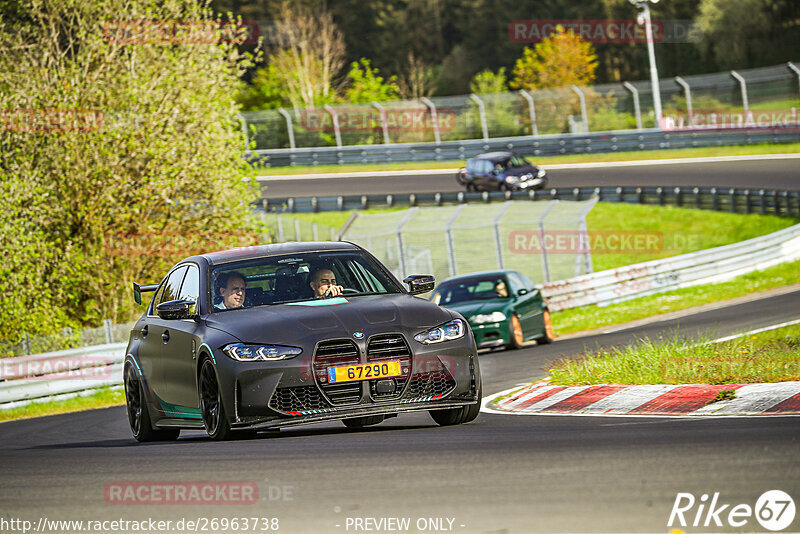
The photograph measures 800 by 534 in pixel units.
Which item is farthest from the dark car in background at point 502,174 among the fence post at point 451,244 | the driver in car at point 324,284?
the driver in car at point 324,284

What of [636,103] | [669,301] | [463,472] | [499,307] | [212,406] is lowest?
[669,301]

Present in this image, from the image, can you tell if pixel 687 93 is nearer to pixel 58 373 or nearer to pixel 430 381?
pixel 58 373

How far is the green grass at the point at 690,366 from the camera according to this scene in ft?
33.4

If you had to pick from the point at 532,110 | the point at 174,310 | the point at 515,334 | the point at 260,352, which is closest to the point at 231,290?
the point at 174,310

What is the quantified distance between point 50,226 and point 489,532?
22.8 metres

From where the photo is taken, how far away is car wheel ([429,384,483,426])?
934 cm

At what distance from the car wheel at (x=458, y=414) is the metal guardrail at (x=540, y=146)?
40.9 m

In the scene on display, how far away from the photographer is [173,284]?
35.8 feet

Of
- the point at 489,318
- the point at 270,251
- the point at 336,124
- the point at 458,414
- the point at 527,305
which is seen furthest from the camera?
the point at 336,124

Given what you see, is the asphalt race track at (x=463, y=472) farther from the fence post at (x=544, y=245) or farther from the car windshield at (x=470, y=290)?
the fence post at (x=544, y=245)

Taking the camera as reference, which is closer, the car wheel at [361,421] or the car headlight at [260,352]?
the car headlight at [260,352]

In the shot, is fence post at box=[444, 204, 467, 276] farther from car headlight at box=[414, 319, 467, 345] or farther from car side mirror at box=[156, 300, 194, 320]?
car headlight at box=[414, 319, 467, 345]

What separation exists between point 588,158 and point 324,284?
4447cm

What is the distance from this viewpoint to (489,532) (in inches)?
205
